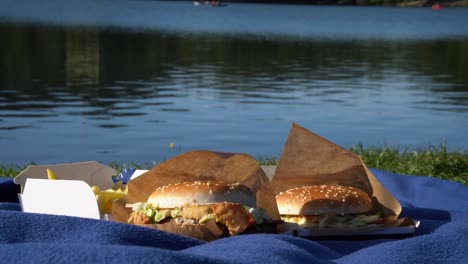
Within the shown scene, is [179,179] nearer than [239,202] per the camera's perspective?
No

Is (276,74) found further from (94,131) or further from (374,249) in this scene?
(374,249)

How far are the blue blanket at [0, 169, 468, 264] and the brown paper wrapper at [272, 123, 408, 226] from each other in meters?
0.55

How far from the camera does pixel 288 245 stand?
296cm

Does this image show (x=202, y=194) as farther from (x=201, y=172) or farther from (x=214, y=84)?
(x=214, y=84)

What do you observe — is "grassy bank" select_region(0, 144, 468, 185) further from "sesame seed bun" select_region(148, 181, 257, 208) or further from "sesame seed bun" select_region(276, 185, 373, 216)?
"sesame seed bun" select_region(148, 181, 257, 208)

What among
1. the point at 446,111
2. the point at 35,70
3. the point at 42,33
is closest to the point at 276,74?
the point at 35,70

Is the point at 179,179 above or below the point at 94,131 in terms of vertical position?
above

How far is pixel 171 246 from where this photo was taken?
3111 mm

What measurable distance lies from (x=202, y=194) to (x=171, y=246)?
0.69 m

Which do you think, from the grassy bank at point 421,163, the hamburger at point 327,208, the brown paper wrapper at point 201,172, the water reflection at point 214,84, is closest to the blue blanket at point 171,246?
the hamburger at point 327,208

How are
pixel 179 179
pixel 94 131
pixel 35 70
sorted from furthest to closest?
pixel 35 70
pixel 94 131
pixel 179 179

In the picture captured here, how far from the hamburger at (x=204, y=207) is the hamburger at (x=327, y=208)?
0.66 ft

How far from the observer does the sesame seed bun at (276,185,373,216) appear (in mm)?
3961

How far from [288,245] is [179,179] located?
1242 millimetres
